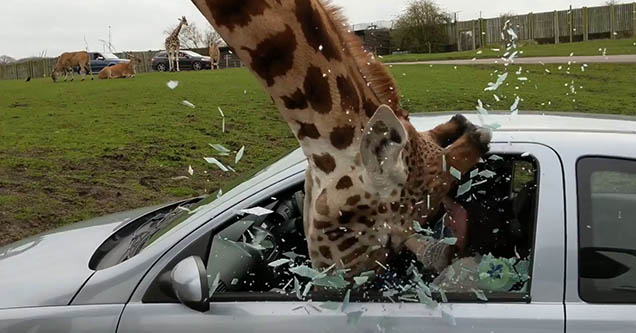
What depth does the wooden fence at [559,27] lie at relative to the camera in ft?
13.8

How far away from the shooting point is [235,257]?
8.61 ft

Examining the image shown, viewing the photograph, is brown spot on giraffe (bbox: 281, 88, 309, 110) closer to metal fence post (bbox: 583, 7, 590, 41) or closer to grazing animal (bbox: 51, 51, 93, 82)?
metal fence post (bbox: 583, 7, 590, 41)

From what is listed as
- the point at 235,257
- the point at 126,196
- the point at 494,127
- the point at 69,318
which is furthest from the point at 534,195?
the point at 126,196

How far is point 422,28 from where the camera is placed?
476 centimetres

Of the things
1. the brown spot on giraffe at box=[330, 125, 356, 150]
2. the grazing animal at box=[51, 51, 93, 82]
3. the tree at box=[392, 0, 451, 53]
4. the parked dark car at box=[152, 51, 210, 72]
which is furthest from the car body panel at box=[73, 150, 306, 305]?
the parked dark car at box=[152, 51, 210, 72]

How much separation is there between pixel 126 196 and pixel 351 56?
490 centimetres

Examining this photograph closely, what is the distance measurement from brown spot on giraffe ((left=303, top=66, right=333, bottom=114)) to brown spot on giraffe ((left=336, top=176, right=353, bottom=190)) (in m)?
0.20

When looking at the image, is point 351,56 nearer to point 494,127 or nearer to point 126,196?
point 494,127

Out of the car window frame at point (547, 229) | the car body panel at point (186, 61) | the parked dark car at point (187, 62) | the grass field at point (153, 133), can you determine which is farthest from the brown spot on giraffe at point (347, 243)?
the parked dark car at point (187, 62)

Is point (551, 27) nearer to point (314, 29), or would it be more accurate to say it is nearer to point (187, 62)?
point (314, 29)

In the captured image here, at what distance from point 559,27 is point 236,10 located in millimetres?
4730

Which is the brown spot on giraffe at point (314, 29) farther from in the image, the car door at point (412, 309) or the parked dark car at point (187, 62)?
the parked dark car at point (187, 62)

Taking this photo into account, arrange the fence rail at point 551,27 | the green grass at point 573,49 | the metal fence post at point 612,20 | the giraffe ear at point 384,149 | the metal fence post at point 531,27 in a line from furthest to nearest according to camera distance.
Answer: the metal fence post at point 612,20, the green grass at point 573,49, the metal fence post at point 531,27, the fence rail at point 551,27, the giraffe ear at point 384,149

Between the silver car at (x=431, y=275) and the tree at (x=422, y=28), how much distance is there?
126cm
